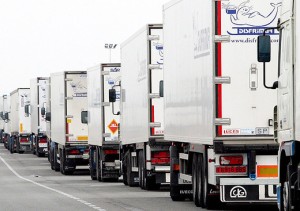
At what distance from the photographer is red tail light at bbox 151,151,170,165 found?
30.5m

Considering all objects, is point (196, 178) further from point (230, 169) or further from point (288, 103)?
point (288, 103)

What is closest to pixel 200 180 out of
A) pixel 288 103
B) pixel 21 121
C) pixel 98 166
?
pixel 288 103

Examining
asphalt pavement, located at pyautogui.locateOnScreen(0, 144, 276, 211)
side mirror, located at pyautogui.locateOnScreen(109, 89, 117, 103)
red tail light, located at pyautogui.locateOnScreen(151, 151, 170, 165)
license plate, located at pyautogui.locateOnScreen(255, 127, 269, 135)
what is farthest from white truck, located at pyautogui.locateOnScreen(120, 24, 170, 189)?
license plate, located at pyautogui.locateOnScreen(255, 127, 269, 135)

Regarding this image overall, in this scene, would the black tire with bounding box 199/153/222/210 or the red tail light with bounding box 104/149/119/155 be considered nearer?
the black tire with bounding box 199/153/222/210

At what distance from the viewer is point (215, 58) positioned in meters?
21.4

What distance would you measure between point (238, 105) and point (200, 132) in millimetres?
1604

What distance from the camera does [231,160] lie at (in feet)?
70.9

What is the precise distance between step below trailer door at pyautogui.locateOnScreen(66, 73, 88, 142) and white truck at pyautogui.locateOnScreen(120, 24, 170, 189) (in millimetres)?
11379

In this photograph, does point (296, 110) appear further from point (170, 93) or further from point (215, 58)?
point (170, 93)

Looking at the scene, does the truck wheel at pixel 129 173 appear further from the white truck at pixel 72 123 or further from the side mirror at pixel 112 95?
the white truck at pixel 72 123

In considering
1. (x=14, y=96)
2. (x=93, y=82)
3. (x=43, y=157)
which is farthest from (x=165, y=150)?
(x=14, y=96)

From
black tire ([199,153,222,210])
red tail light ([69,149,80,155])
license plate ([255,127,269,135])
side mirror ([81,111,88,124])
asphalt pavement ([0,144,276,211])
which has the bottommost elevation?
asphalt pavement ([0,144,276,211])

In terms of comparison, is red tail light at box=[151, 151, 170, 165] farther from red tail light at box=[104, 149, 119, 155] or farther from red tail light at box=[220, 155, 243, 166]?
red tail light at box=[220, 155, 243, 166]

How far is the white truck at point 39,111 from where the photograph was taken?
64.8 m
